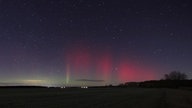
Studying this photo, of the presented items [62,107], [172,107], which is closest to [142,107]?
[172,107]

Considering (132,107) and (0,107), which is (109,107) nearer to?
(132,107)

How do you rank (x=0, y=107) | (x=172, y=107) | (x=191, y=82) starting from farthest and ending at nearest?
(x=191, y=82), (x=172, y=107), (x=0, y=107)

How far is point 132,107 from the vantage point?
2478cm

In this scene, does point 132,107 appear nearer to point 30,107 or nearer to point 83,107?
point 83,107

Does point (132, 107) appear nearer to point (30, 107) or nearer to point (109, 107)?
point (109, 107)

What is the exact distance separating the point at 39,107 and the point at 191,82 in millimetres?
180996

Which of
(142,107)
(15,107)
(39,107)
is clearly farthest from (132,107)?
(15,107)

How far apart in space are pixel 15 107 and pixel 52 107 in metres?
2.77

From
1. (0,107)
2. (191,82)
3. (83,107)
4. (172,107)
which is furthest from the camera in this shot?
(191,82)

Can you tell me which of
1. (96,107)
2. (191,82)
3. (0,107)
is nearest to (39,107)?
(0,107)

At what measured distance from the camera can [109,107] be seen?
79.2 ft

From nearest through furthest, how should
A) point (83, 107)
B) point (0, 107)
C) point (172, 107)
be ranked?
point (0, 107) → point (83, 107) → point (172, 107)

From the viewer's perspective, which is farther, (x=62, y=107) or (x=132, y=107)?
(x=132, y=107)

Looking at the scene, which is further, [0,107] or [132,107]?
[132,107]
